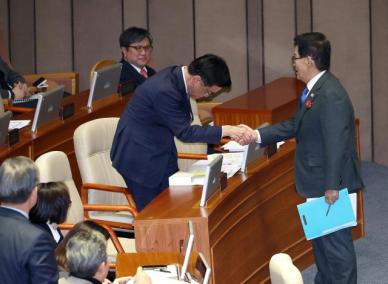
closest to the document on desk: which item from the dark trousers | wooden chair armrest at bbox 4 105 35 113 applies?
the dark trousers

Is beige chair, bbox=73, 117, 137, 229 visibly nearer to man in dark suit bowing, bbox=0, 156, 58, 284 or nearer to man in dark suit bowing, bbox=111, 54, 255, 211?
man in dark suit bowing, bbox=111, 54, 255, 211

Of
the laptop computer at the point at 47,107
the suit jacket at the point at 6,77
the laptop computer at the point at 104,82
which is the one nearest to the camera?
the laptop computer at the point at 47,107

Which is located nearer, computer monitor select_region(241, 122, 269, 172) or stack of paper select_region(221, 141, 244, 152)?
computer monitor select_region(241, 122, 269, 172)

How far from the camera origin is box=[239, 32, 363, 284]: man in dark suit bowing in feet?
18.8

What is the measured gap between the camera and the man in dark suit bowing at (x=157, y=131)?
6.15 m

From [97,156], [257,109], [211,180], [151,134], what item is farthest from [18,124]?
[211,180]

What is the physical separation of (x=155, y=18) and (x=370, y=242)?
3.55 m

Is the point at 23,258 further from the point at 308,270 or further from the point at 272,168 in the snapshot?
the point at 308,270

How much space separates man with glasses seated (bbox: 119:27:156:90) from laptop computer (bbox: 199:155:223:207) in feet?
8.64

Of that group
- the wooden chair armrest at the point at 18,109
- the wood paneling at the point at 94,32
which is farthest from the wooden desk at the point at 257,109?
the wood paneling at the point at 94,32

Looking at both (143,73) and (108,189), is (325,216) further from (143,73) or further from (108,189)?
(143,73)

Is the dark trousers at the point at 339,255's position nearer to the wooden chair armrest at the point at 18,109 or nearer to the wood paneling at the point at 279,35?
the wooden chair armrest at the point at 18,109

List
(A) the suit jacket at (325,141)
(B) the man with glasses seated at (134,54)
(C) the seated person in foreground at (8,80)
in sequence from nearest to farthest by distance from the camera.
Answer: (A) the suit jacket at (325,141) < (B) the man with glasses seated at (134,54) < (C) the seated person in foreground at (8,80)

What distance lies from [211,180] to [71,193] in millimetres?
920
